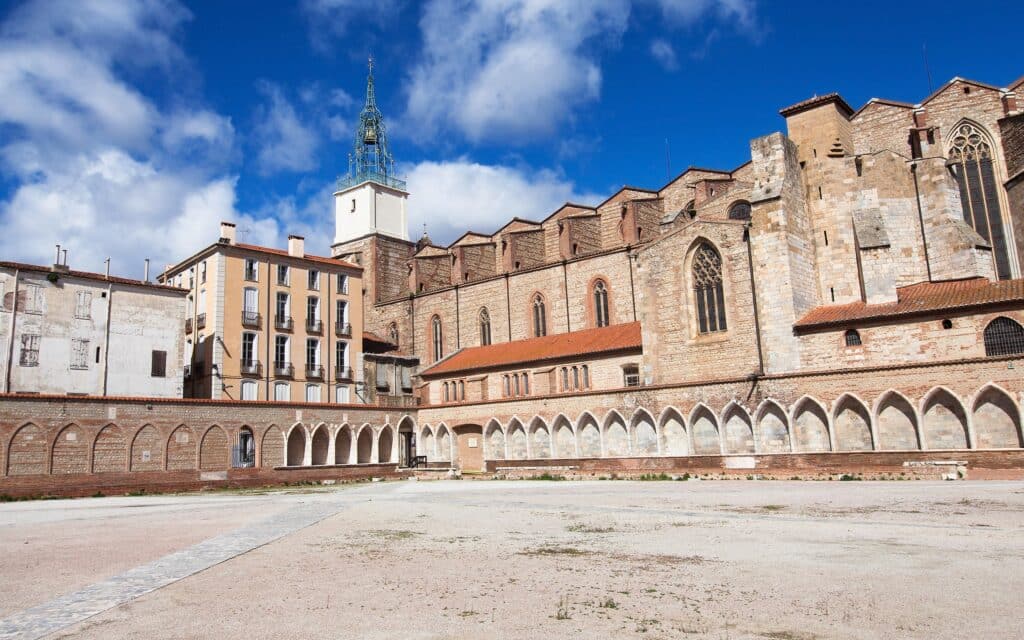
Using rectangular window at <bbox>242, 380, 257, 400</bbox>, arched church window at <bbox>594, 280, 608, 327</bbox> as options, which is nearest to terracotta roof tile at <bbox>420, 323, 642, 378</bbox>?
arched church window at <bbox>594, 280, 608, 327</bbox>

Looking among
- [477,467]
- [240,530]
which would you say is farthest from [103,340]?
[240,530]

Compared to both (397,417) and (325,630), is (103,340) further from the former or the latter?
(325,630)

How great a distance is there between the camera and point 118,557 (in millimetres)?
11000

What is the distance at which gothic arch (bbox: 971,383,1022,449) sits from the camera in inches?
926

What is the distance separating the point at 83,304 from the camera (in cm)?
3547

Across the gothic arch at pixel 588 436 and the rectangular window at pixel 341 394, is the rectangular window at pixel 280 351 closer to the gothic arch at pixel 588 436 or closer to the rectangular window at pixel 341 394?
the rectangular window at pixel 341 394

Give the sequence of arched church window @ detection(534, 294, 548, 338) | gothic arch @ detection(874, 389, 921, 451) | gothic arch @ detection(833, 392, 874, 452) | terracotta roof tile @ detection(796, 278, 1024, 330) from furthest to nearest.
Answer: arched church window @ detection(534, 294, 548, 338)
gothic arch @ detection(833, 392, 874, 452)
gothic arch @ detection(874, 389, 921, 451)
terracotta roof tile @ detection(796, 278, 1024, 330)

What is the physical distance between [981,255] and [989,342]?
5473mm

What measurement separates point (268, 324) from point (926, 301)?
3368 cm

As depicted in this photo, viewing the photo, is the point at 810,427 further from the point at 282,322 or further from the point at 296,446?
the point at 282,322

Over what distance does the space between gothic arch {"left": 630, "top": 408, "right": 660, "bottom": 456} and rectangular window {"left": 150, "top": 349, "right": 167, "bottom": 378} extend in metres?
23.6

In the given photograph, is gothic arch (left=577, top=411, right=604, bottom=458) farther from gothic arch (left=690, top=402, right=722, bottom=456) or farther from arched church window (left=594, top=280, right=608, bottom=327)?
arched church window (left=594, top=280, right=608, bottom=327)

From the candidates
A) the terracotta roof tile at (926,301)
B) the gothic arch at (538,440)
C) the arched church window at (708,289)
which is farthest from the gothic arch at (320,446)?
the terracotta roof tile at (926,301)

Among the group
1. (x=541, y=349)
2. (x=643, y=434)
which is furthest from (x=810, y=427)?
(x=541, y=349)
